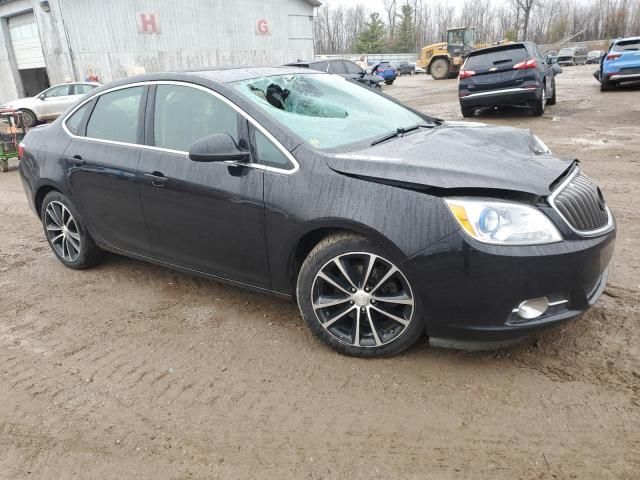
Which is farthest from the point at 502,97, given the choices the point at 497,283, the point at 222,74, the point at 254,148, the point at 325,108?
the point at 497,283

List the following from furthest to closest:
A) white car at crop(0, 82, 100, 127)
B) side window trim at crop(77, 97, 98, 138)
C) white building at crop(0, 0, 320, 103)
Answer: white building at crop(0, 0, 320, 103), white car at crop(0, 82, 100, 127), side window trim at crop(77, 97, 98, 138)

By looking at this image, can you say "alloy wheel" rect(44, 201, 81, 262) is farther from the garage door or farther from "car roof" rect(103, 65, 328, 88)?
the garage door

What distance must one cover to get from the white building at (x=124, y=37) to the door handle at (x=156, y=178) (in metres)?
18.7

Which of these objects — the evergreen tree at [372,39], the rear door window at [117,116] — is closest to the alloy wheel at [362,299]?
the rear door window at [117,116]

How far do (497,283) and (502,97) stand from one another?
10.2m

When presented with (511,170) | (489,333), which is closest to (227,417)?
(489,333)

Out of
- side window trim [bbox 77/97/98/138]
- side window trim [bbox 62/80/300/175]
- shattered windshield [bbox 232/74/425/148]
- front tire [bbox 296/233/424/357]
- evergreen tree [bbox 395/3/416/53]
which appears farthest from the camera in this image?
evergreen tree [bbox 395/3/416/53]

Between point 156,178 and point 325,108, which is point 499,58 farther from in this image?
point 156,178

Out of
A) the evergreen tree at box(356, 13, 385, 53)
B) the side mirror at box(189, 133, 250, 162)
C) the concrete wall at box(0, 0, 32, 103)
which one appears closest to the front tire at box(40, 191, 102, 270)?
the side mirror at box(189, 133, 250, 162)

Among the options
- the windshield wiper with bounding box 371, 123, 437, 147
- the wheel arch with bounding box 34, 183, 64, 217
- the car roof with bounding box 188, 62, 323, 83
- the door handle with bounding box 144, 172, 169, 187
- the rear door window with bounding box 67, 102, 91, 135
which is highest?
the car roof with bounding box 188, 62, 323, 83

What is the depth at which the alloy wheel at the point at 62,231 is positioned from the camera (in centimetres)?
453

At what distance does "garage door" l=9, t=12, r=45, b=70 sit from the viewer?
24234 millimetres

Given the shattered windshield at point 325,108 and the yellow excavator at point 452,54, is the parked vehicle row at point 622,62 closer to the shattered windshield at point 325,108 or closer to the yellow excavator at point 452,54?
the shattered windshield at point 325,108

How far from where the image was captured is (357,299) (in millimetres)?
2893
